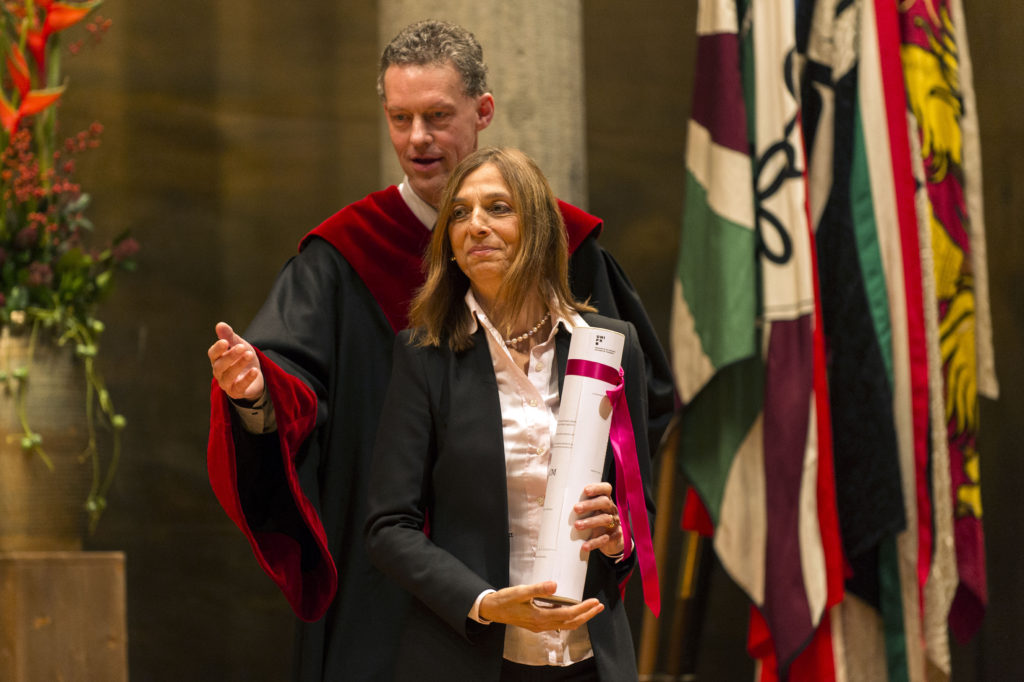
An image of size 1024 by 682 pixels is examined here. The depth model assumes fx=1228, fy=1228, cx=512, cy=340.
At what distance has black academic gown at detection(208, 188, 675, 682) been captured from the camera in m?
2.18

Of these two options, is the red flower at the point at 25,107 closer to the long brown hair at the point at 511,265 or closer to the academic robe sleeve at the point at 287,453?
the academic robe sleeve at the point at 287,453

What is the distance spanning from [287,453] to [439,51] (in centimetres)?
98

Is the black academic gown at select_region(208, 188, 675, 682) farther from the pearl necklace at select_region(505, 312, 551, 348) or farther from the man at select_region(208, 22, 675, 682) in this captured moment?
the pearl necklace at select_region(505, 312, 551, 348)

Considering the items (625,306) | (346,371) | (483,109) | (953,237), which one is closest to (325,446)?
(346,371)

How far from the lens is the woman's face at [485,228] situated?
80.1 inches

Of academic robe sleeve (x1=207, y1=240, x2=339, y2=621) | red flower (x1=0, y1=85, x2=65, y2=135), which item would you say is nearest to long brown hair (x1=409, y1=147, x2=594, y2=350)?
academic robe sleeve (x1=207, y1=240, x2=339, y2=621)

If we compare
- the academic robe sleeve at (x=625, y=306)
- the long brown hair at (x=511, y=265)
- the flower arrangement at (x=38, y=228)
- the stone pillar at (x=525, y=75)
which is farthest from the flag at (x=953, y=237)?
the flower arrangement at (x=38, y=228)

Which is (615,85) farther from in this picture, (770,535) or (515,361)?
(515,361)

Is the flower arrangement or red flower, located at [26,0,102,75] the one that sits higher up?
red flower, located at [26,0,102,75]

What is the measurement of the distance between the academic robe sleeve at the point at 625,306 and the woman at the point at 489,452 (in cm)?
44

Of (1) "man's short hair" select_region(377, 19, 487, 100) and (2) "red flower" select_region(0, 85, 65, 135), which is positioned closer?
(1) "man's short hair" select_region(377, 19, 487, 100)

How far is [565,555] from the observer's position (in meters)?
1.81

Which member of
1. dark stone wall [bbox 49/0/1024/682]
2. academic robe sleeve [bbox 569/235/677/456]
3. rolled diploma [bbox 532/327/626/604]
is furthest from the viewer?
dark stone wall [bbox 49/0/1024/682]

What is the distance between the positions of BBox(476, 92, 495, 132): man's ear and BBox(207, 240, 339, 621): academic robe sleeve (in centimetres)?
51
